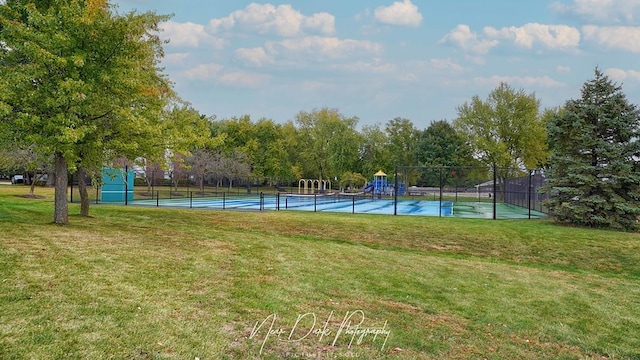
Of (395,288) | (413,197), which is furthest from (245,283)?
(413,197)

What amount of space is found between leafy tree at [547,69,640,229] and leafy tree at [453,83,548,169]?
77.3 ft

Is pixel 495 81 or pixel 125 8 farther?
pixel 495 81

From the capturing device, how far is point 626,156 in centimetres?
1462

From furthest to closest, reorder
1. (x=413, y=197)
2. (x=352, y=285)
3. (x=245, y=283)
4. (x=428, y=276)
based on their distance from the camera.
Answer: (x=413, y=197) → (x=428, y=276) → (x=352, y=285) → (x=245, y=283)

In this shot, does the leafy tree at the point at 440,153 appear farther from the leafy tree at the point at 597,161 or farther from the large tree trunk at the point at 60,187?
the large tree trunk at the point at 60,187

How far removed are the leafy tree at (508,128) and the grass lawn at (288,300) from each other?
1188 inches

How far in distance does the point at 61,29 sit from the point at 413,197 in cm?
3267

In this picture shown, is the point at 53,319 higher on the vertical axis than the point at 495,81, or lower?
lower

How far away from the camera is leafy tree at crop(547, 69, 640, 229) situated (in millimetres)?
14289

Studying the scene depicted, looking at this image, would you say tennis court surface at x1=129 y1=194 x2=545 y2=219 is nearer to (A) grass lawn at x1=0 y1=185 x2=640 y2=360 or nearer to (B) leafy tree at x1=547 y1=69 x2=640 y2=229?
(B) leafy tree at x1=547 y1=69 x2=640 y2=229

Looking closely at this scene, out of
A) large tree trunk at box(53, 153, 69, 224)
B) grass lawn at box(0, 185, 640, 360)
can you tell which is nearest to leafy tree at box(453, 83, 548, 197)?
grass lawn at box(0, 185, 640, 360)

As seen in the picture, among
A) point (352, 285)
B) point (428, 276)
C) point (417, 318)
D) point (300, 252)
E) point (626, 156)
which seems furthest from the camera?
point (626, 156)

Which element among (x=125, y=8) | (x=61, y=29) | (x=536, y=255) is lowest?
(x=536, y=255)

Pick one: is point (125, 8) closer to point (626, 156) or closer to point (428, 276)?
point (428, 276)
